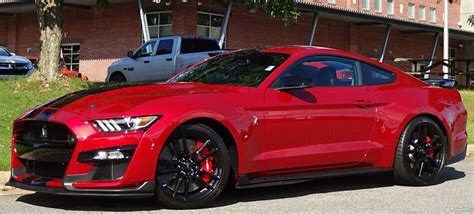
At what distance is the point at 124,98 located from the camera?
5.53m

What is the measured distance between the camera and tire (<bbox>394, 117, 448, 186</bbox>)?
685 cm

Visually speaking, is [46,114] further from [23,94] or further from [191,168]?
[23,94]

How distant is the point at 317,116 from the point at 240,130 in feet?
3.03

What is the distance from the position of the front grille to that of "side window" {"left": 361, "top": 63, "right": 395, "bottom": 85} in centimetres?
338

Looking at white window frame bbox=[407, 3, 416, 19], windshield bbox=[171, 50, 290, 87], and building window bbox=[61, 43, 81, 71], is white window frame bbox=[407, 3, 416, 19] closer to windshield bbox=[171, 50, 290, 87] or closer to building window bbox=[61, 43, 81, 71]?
building window bbox=[61, 43, 81, 71]

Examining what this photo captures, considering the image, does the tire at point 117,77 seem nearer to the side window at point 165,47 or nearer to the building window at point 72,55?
the side window at point 165,47

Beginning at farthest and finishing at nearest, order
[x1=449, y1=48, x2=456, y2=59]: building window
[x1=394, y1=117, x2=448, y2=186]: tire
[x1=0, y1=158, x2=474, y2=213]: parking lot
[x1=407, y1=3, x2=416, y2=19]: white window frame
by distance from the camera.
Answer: [x1=449, y1=48, x2=456, y2=59]: building window → [x1=407, y1=3, x2=416, y2=19]: white window frame → [x1=394, y1=117, x2=448, y2=186]: tire → [x1=0, y1=158, x2=474, y2=213]: parking lot

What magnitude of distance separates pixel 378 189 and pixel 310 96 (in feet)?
5.24

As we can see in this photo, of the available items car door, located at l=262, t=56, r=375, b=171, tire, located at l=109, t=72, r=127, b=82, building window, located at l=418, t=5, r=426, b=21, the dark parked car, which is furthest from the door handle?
building window, located at l=418, t=5, r=426, b=21

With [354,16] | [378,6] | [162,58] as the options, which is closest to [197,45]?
[162,58]

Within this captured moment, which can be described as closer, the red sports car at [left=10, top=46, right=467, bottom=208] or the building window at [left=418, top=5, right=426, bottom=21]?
the red sports car at [left=10, top=46, right=467, bottom=208]

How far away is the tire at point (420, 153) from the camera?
6.85 meters

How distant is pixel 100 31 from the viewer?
1243 inches

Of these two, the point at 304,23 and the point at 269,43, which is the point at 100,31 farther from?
the point at 304,23
